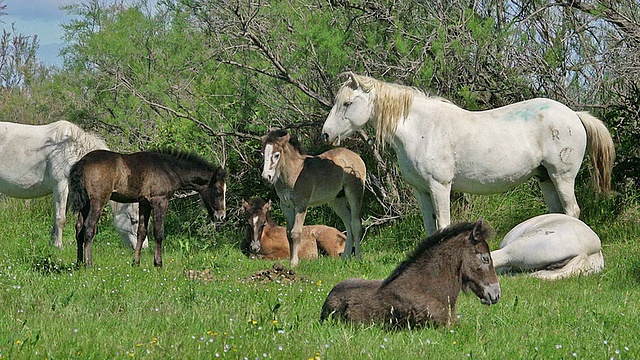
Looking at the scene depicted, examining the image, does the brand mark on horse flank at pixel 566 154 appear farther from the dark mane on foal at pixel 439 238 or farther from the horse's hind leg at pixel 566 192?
the dark mane on foal at pixel 439 238

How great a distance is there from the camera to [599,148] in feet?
39.0

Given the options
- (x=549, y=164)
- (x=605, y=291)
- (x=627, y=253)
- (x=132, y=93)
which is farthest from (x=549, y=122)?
(x=132, y=93)

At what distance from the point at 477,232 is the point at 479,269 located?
11.4 inches

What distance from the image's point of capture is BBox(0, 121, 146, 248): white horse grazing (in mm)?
14000

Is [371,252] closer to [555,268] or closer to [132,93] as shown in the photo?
[555,268]

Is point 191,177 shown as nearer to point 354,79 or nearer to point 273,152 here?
point 273,152

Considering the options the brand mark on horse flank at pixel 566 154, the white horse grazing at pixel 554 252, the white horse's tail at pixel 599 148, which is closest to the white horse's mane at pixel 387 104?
the brand mark on horse flank at pixel 566 154

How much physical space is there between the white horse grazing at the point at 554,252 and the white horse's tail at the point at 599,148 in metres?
1.72

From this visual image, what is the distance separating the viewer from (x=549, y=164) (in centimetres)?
1168

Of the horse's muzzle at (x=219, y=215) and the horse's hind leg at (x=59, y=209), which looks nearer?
the horse's muzzle at (x=219, y=215)

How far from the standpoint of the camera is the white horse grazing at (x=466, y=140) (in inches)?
449

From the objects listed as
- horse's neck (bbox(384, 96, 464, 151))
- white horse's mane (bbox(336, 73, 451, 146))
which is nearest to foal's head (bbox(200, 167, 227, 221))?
white horse's mane (bbox(336, 73, 451, 146))

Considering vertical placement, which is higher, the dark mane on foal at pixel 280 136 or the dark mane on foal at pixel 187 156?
the dark mane on foal at pixel 280 136

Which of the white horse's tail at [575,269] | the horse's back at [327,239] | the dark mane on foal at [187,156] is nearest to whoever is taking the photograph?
the white horse's tail at [575,269]
